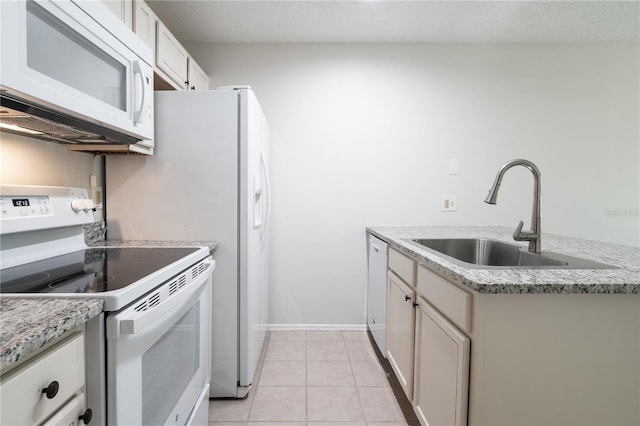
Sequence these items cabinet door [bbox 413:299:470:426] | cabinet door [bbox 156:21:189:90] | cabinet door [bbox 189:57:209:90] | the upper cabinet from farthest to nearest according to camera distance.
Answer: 1. cabinet door [bbox 189:57:209:90]
2. cabinet door [bbox 156:21:189:90]
3. the upper cabinet
4. cabinet door [bbox 413:299:470:426]

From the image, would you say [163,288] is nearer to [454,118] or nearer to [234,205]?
[234,205]

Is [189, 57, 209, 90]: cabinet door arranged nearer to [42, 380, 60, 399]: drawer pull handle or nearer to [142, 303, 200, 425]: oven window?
[142, 303, 200, 425]: oven window

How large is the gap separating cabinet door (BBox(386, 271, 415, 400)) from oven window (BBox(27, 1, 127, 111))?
1.52 metres

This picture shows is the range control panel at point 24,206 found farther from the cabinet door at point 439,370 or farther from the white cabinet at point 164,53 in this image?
the cabinet door at point 439,370

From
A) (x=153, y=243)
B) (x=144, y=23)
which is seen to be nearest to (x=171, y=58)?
(x=144, y=23)

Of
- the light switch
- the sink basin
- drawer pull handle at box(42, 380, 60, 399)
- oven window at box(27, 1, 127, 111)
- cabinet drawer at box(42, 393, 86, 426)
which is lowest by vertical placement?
cabinet drawer at box(42, 393, 86, 426)

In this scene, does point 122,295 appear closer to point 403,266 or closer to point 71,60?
point 71,60

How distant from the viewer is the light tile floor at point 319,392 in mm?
1487

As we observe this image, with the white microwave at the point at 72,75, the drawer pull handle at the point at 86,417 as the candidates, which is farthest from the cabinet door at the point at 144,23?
the drawer pull handle at the point at 86,417

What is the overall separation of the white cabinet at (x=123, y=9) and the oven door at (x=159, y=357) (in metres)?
1.17

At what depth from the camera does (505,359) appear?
0.86m

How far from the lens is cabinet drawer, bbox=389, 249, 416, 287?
4.59 ft

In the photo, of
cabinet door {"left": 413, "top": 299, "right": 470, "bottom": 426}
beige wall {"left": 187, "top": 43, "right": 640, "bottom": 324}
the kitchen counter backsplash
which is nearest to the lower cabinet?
cabinet door {"left": 413, "top": 299, "right": 470, "bottom": 426}

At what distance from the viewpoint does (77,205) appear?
1.21 meters
